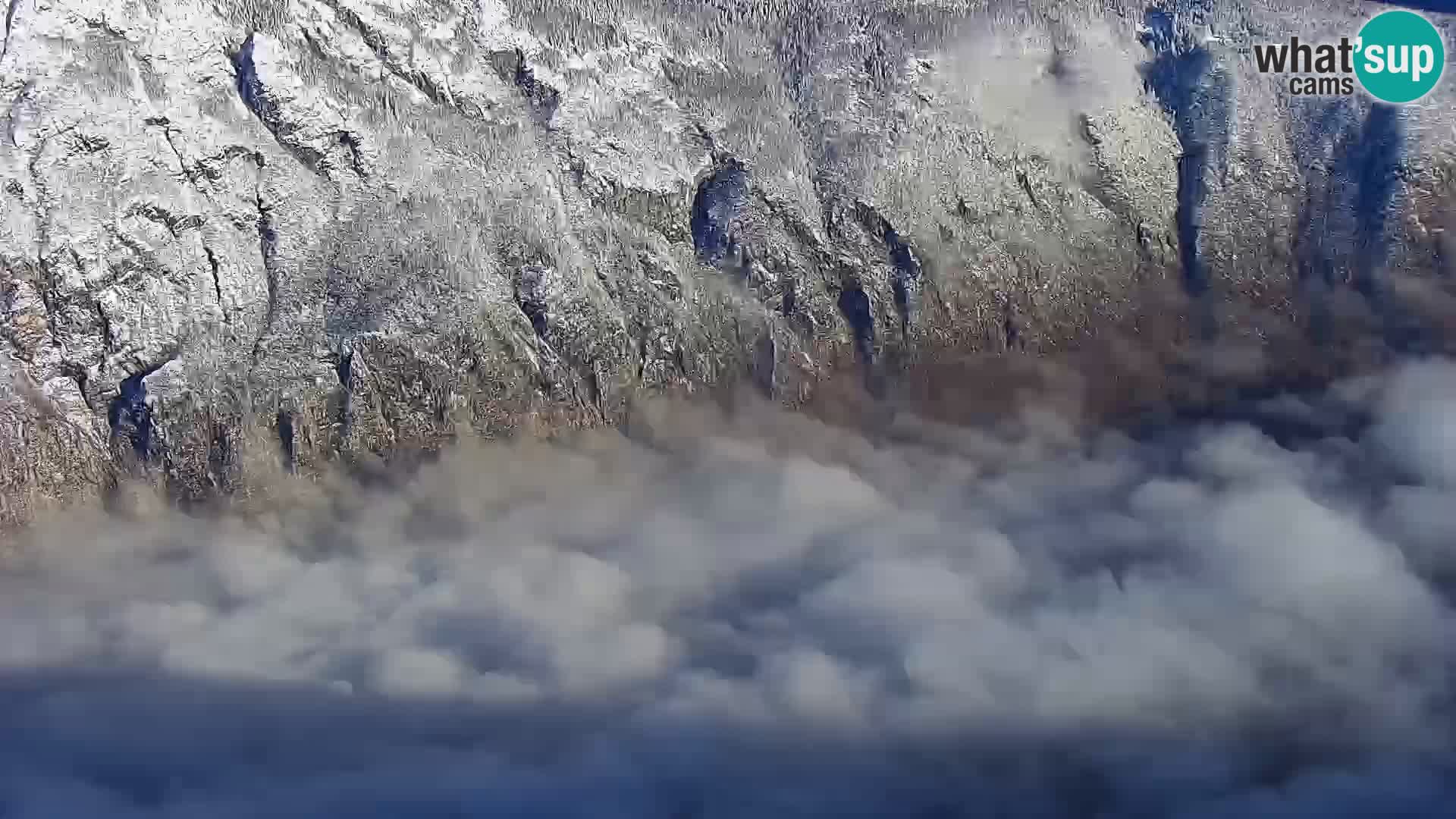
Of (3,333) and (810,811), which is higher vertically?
(3,333)

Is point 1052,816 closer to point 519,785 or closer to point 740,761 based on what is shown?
point 740,761

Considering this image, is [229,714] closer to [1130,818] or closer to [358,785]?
→ [358,785]

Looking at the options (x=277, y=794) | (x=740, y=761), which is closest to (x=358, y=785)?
(x=277, y=794)

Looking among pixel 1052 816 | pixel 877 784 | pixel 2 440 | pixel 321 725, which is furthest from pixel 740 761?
pixel 2 440

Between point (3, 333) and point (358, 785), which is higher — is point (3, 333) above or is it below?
above

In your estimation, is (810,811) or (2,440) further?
(2,440)

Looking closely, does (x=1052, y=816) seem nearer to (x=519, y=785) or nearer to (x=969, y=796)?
(x=969, y=796)

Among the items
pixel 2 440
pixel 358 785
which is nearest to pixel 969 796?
pixel 358 785

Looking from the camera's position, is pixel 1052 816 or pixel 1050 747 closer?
pixel 1052 816

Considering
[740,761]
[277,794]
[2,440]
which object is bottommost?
[277,794]
